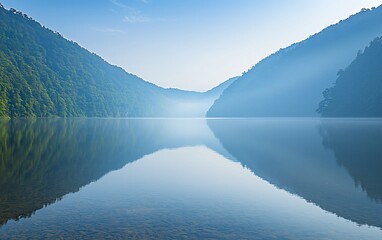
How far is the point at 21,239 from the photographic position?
491 inches

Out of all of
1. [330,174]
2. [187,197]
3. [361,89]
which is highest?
[361,89]

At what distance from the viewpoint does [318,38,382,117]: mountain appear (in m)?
166

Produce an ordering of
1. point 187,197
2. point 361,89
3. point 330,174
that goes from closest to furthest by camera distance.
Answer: point 187,197
point 330,174
point 361,89

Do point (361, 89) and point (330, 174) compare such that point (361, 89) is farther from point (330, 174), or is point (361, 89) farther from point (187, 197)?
point (187, 197)

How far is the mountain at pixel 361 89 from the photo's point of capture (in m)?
166

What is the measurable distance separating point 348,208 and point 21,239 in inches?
599

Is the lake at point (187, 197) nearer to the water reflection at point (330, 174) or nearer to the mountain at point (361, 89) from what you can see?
the water reflection at point (330, 174)

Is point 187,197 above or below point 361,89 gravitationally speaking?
below

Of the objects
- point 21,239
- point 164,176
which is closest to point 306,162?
point 164,176

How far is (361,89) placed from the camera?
577 feet

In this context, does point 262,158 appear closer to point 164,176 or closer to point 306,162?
point 306,162

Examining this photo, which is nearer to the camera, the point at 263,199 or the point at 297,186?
the point at 263,199

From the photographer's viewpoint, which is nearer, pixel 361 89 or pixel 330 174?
pixel 330 174

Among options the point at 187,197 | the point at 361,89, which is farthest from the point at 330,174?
the point at 361,89
